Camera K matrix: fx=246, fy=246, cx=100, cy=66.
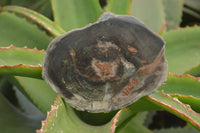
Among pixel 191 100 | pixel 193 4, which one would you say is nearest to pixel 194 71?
pixel 191 100

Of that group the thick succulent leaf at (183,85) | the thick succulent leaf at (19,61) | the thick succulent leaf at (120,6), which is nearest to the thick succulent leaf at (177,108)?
the thick succulent leaf at (183,85)

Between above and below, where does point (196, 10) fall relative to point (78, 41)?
below

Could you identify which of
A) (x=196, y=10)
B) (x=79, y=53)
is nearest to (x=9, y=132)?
(x=79, y=53)

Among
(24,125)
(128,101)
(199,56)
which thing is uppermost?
(128,101)

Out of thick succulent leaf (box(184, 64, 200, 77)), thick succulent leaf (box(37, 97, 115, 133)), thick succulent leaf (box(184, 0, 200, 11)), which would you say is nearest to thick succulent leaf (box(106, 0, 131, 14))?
thick succulent leaf (box(184, 64, 200, 77))

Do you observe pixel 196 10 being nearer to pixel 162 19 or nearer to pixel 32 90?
pixel 162 19

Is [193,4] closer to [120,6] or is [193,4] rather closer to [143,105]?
[120,6]
